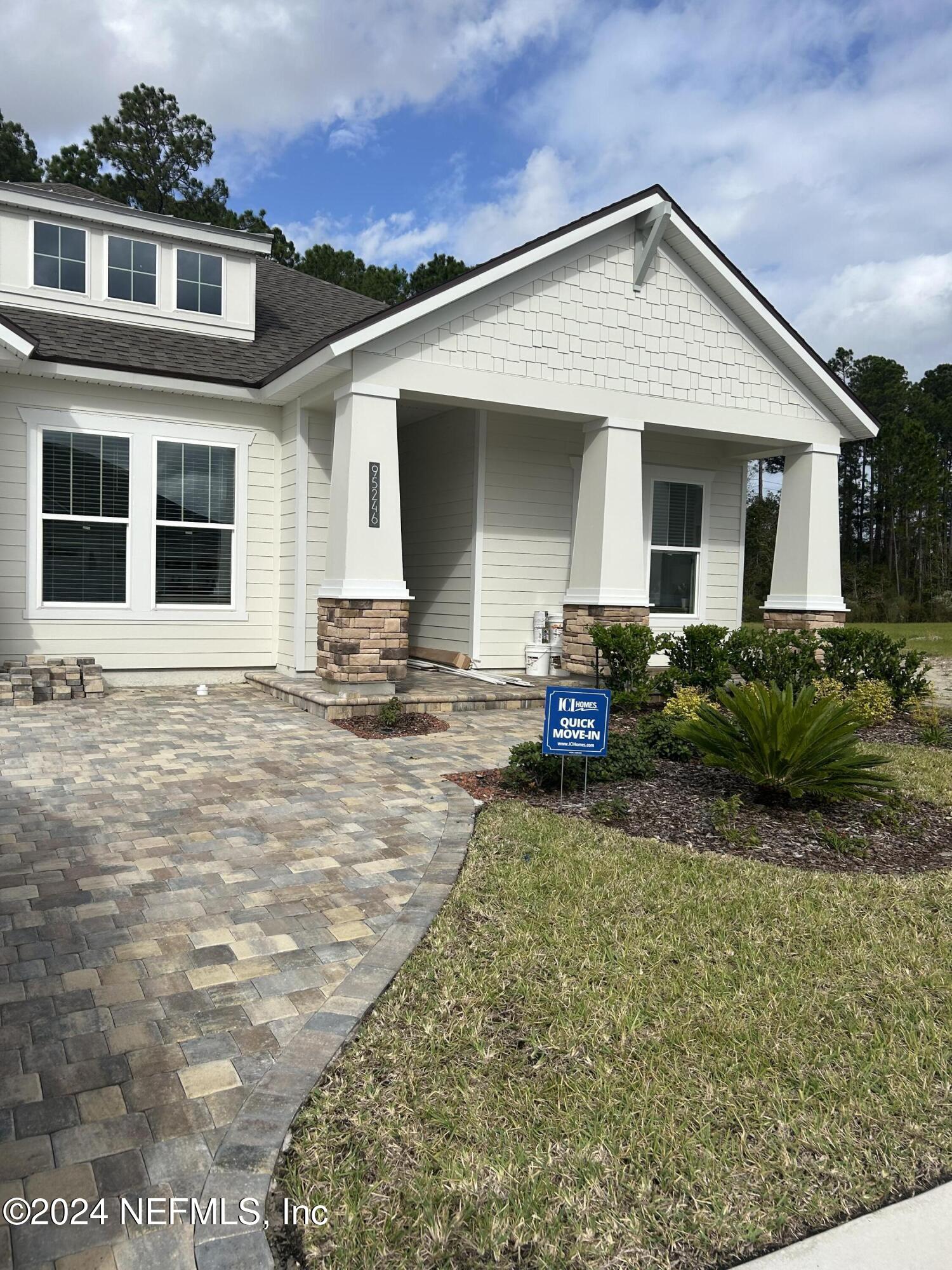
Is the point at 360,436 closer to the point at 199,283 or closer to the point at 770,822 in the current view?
the point at 199,283

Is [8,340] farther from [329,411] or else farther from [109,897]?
[109,897]

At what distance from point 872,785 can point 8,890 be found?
17.2 ft

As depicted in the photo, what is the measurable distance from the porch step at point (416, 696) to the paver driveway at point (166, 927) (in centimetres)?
134

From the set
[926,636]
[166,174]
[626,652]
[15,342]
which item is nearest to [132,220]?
[15,342]

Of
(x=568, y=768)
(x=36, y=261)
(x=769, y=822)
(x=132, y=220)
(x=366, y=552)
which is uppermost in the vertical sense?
(x=132, y=220)

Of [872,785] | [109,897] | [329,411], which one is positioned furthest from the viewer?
[329,411]

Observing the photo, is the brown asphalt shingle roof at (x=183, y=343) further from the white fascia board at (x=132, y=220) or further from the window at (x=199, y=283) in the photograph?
the white fascia board at (x=132, y=220)

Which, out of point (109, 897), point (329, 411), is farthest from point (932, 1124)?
point (329, 411)

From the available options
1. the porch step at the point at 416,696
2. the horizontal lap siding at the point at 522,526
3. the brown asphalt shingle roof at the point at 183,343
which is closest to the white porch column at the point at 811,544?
the horizontal lap siding at the point at 522,526

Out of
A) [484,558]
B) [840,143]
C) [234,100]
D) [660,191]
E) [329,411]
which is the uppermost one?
[234,100]

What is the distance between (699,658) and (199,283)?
8.35 metres

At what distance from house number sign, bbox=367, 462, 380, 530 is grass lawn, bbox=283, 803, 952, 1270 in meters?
5.97

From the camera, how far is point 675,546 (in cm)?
1377

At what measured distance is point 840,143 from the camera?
12789mm
